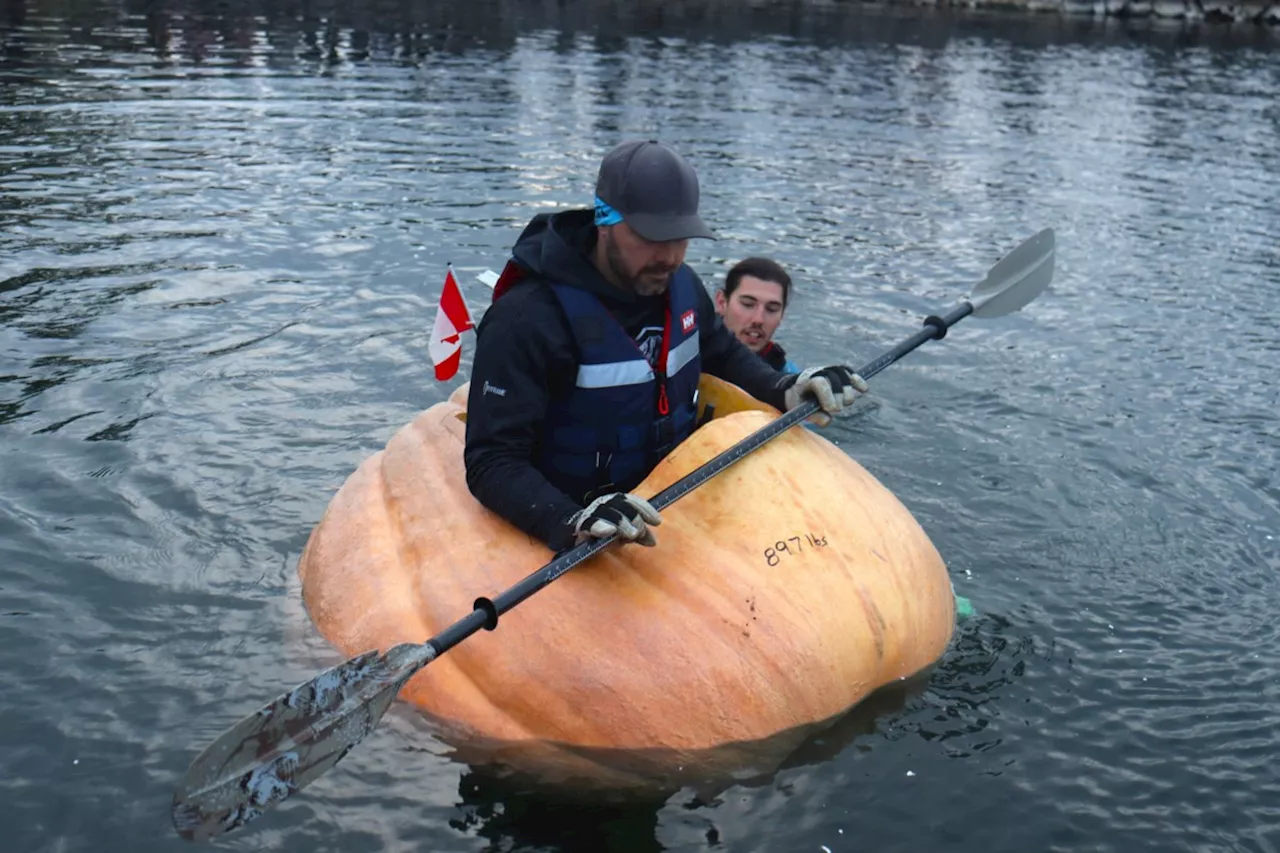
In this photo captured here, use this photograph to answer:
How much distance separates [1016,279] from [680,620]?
3483mm

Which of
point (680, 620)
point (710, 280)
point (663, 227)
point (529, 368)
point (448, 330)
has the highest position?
point (663, 227)

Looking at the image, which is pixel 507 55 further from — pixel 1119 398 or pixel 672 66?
pixel 1119 398

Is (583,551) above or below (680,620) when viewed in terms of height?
above

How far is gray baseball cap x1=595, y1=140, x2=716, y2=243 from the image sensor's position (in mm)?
4633

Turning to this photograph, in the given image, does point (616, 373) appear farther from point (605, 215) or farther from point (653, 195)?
point (653, 195)

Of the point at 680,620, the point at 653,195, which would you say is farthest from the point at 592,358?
the point at 680,620

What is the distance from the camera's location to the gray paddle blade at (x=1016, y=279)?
7070 mm

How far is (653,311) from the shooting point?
5.15m

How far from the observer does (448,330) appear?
21.7ft

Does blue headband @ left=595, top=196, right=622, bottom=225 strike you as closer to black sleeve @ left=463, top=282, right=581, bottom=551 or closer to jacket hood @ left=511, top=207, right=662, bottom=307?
jacket hood @ left=511, top=207, right=662, bottom=307

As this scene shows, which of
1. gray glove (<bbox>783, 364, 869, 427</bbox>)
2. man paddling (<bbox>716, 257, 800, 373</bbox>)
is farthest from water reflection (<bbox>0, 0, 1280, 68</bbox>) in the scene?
gray glove (<bbox>783, 364, 869, 427</bbox>)

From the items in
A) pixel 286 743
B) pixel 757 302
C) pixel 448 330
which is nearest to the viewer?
pixel 286 743

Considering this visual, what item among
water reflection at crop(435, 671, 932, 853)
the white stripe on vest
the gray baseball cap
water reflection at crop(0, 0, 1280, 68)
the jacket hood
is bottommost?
→ water reflection at crop(435, 671, 932, 853)

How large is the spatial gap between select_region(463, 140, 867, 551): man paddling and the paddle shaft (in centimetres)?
10
